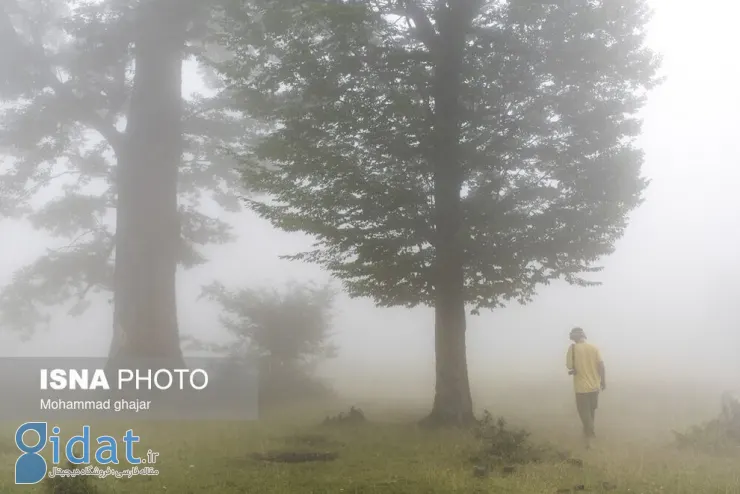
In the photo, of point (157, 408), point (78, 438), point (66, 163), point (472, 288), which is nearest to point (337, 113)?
point (472, 288)

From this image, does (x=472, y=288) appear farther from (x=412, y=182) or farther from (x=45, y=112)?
(x=45, y=112)

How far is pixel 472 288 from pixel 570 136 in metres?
3.26

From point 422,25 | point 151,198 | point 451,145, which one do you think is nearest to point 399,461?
point 451,145

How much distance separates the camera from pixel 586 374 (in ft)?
34.2

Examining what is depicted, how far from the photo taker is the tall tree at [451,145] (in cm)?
1045

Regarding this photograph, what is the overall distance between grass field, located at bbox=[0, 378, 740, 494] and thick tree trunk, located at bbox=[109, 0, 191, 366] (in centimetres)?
338

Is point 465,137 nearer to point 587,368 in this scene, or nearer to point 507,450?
point 587,368

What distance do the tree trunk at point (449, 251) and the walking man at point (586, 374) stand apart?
194 centimetres

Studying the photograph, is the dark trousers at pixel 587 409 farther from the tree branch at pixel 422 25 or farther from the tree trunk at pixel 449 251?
the tree branch at pixel 422 25

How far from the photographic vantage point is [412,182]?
1124 centimetres

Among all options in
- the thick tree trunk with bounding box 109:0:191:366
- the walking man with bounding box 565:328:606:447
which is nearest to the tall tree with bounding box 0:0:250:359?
the thick tree trunk with bounding box 109:0:191:366

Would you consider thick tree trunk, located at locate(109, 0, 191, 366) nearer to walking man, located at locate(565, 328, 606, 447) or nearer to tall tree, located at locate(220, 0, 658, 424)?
tall tree, located at locate(220, 0, 658, 424)
